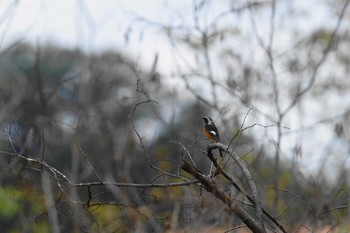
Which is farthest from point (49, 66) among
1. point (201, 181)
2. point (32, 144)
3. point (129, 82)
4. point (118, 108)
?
point (201, 181)

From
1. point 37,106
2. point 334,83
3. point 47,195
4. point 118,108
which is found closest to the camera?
point 47,195

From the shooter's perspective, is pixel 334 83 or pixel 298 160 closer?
pixel 298 160

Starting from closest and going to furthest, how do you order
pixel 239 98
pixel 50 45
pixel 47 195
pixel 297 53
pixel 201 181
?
pixel 201 181 → pixel 47 195 → pixel 239 98 → pixel 297 53 → pixel 50 45

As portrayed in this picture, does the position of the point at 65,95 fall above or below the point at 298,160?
above

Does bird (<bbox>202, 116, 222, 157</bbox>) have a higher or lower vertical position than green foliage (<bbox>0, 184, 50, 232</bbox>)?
higher

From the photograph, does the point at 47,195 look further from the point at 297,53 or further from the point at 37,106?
the point at 37,106

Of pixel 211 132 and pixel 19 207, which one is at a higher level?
pixel 211 132

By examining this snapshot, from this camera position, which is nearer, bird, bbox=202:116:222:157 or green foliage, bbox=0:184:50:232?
bird, bbox=202:116:222:157

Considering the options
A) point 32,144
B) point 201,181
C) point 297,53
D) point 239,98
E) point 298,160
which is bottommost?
point 201,181

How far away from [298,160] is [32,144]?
239 centimetres

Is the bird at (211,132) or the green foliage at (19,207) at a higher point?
the bird at (211,132)

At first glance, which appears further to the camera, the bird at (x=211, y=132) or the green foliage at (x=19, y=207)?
the green foliage at (x=19, y=207)

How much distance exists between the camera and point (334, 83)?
13664 millimetres

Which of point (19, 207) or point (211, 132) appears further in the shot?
point (19, 207)
